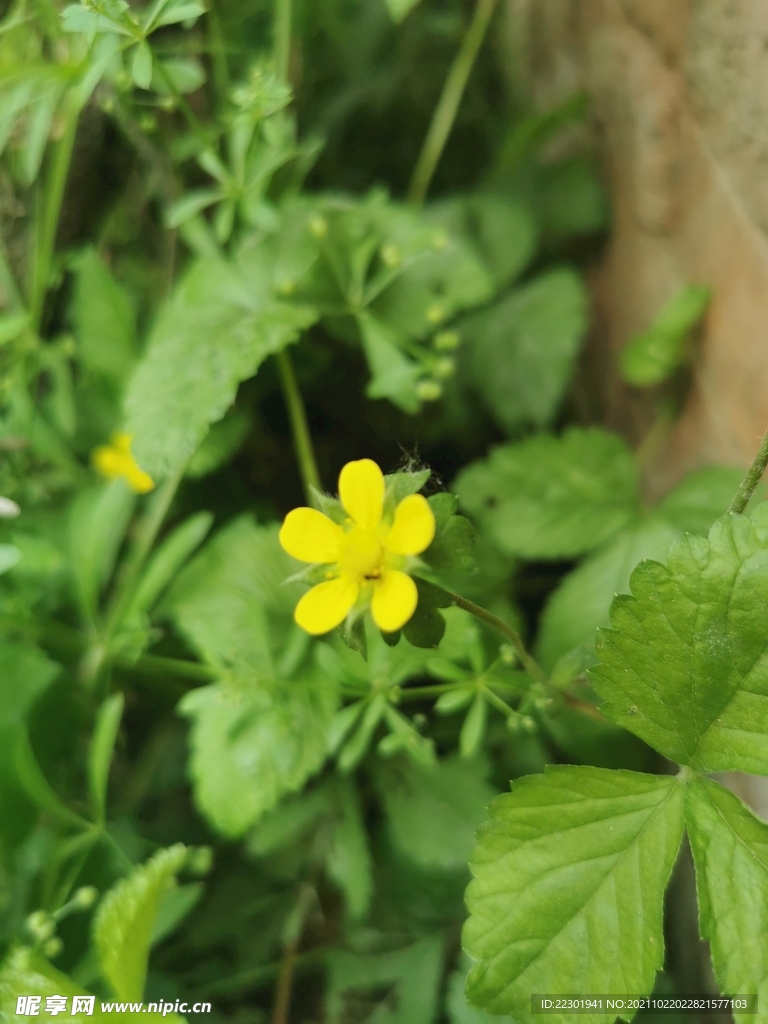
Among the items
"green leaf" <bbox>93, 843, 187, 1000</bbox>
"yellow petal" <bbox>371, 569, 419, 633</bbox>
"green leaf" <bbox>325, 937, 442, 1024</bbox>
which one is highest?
"yellow petal" <bbox>371, 569, 419, 633</bbox>

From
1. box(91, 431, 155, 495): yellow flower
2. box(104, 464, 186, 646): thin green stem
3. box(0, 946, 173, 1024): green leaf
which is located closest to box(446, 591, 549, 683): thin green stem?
box(0, 946, 173, 1024): green leaf

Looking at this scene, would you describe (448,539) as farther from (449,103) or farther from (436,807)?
(449,103)

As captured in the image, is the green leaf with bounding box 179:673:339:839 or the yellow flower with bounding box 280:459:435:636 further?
the green leaf with bounding box 179:673:339:839

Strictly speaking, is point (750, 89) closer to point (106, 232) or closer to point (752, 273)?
point (752, 273)

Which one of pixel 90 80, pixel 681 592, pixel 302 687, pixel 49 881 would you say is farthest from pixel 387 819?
pixel 90 80

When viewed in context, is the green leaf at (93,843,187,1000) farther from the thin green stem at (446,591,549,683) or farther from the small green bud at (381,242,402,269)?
the small green bud at (381,242,402,269)

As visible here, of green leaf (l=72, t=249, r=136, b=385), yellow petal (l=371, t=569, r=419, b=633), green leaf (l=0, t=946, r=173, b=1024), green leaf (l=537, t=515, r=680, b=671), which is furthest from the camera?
green leaf (l=72, t=249, r=136, b=385)
